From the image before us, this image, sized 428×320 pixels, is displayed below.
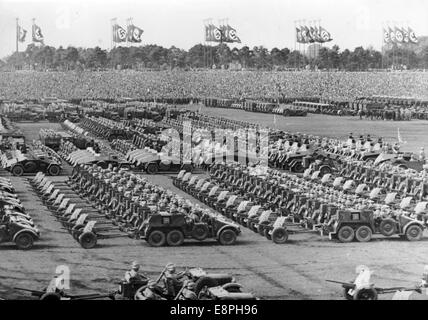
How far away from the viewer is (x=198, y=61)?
128 meters

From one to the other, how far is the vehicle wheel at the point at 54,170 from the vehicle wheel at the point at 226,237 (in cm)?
1459

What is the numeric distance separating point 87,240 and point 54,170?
46.4 feet

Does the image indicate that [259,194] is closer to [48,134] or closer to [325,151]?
[325,151]

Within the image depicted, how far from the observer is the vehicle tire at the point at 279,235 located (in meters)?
21.5

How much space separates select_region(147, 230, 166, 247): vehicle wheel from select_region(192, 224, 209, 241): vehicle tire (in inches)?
30.3

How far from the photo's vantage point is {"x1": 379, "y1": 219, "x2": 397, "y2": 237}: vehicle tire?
21.7m

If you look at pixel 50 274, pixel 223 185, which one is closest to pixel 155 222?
pixel 50 274

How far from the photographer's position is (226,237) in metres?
21.2

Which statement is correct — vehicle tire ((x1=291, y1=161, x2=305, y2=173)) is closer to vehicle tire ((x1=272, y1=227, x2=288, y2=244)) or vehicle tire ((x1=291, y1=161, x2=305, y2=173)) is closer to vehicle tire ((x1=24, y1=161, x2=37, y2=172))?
vehicle tire ((x1=24, y1=161, x2=37, y2=172))

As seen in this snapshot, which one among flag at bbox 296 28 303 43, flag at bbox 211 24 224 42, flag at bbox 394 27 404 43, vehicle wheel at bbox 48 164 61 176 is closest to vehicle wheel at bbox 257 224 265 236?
vehicle wheel at bbox 48 164 61 176

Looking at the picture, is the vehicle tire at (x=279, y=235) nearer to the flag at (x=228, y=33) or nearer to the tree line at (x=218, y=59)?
the flag at (x=228, y=33)

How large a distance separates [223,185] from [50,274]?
41.7ft

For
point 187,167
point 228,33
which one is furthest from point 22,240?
point 228,33

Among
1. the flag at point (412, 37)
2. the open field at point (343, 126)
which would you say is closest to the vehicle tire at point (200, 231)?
the open field at point (343, 126)
